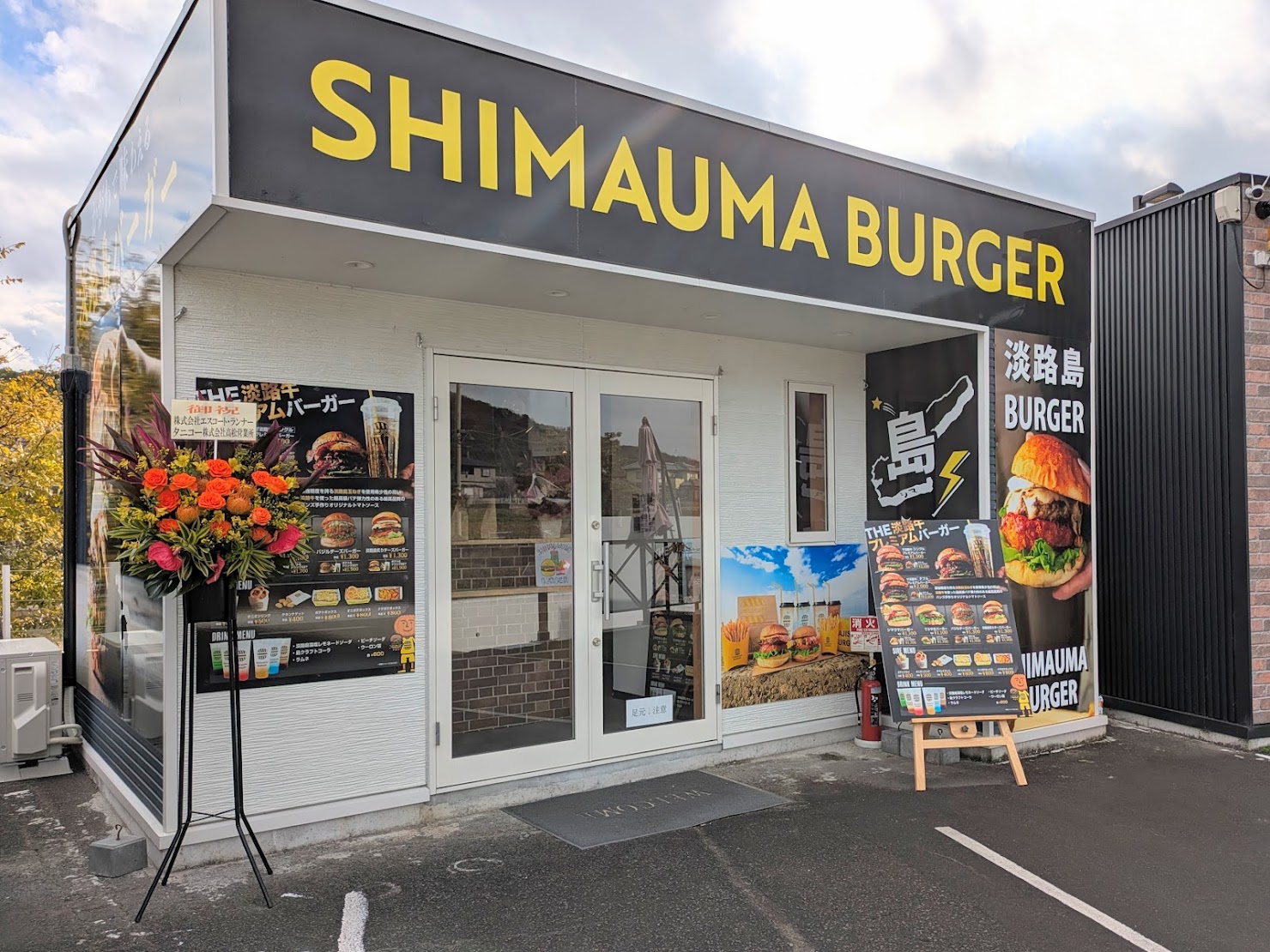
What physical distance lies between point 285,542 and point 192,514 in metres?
0.37

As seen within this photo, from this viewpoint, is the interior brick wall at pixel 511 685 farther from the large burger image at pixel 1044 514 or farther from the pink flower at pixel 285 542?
the large burger image at pixel 1044 514

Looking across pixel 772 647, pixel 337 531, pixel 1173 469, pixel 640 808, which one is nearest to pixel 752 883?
pixel 640 808

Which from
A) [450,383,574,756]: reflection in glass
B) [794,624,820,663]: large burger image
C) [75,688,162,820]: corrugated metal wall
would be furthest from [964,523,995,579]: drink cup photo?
[75,688,162,820]: corrugated metal wall

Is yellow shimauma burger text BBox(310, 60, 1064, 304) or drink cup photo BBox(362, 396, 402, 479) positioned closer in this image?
yellow shimauma burger text BBox(310, 60, 1064, 304)

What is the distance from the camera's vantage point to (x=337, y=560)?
14.6 ft

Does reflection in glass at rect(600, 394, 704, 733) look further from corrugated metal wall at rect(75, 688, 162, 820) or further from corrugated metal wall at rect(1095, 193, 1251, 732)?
corrugated metal wall at rect(1095, 193, 1251, 732)

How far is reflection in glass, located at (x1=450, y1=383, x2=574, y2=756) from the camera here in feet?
16.1

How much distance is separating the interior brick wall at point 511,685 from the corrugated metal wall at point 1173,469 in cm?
441

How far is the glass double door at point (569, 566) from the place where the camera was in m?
4.89

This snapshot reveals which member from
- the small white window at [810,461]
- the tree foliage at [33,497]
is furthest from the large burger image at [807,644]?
the tree foliage at [33,497]

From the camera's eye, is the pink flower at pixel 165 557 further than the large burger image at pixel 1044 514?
No

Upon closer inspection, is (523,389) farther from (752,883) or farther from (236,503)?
(752,883)

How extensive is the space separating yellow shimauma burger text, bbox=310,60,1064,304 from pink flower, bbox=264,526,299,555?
4.95 ft

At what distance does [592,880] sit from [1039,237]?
5.04 meters
